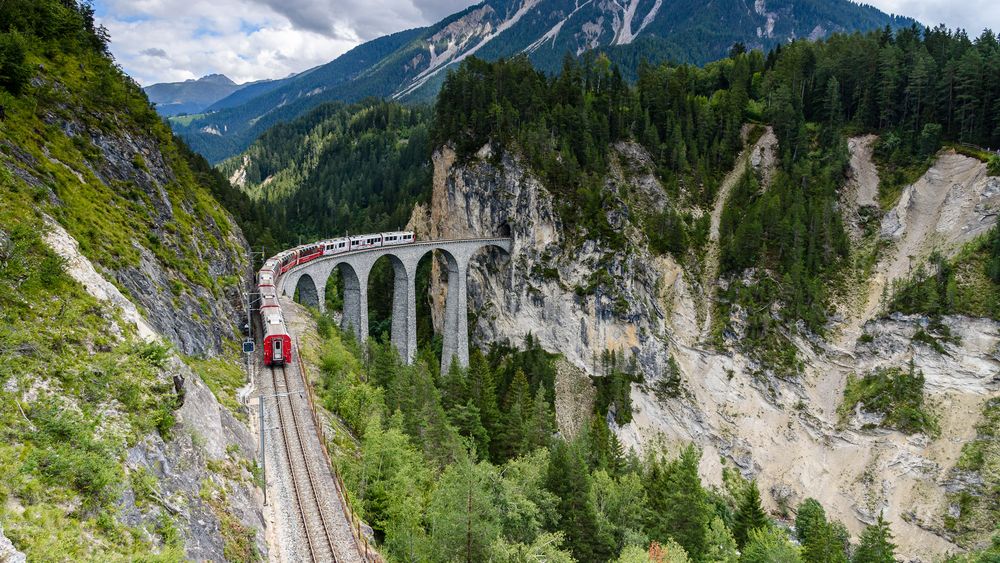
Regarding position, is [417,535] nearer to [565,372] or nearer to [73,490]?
[73,490]

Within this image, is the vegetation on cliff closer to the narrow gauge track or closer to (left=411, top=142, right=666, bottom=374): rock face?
the narrow gauge track

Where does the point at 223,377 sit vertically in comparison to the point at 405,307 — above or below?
below

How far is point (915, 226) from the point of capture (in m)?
60.2

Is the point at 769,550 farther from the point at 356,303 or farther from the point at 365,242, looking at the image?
the point at 365,242

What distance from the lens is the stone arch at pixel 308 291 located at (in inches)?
2010

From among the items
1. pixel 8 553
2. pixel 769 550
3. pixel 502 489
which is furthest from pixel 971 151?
pixel 8 553

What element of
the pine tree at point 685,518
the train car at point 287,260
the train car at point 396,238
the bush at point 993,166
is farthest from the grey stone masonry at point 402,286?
the bush at point 993,166

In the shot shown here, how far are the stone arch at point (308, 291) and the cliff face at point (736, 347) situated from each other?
23.1 metres

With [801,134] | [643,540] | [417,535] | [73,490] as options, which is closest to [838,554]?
[643,540]

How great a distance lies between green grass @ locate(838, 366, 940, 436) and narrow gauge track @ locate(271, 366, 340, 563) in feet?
181

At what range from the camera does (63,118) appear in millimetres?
28375

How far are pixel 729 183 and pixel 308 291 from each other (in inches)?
2294

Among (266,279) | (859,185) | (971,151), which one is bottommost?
(266,279)

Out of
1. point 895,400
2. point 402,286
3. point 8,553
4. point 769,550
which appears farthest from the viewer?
point 402,286
